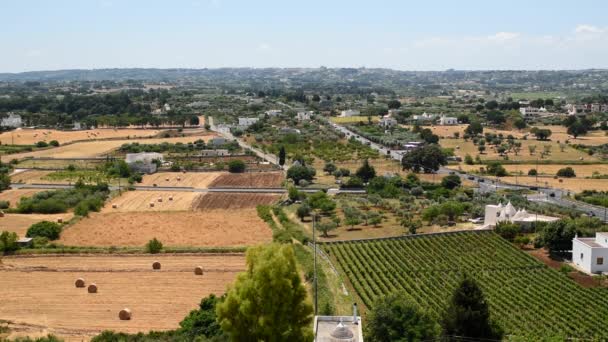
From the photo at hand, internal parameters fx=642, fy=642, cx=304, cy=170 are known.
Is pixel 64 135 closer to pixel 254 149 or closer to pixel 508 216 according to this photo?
pixel 254 149

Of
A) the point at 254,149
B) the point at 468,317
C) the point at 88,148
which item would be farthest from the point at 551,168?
the point at 88,148

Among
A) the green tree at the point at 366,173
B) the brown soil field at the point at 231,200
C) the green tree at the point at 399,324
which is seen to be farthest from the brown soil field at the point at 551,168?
the green tree at the point at 399,324

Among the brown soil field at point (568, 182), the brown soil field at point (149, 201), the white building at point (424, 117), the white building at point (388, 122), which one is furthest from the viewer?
the white building at point (424, 117)

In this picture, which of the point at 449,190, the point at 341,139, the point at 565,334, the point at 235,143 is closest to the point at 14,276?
the point at 565,334

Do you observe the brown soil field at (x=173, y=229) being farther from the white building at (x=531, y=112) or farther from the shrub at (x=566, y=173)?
the white building at (x=531, y=112)

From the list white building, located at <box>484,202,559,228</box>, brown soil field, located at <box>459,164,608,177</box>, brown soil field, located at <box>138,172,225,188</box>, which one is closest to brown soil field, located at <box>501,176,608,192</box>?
brown soil field, located at <box>459,164,608,177</box>
